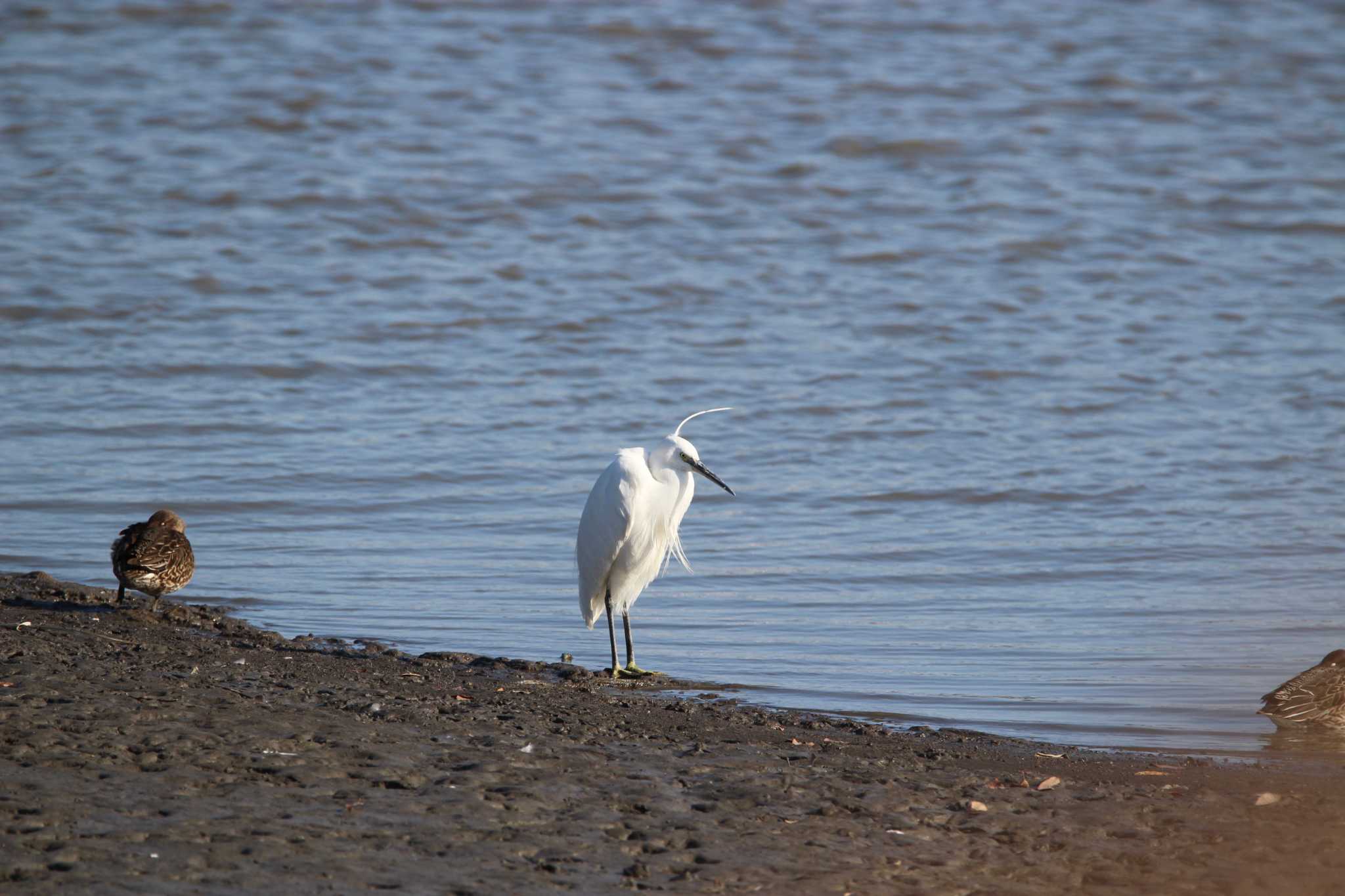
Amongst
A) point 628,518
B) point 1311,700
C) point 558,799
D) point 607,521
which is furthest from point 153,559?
point 1311,700

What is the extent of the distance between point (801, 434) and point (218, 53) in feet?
49.8

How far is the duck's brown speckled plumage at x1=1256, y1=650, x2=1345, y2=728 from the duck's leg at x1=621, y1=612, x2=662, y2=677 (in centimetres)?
274

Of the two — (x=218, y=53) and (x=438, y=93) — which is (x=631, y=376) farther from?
(x=218, y=53)

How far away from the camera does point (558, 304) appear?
1541 cm

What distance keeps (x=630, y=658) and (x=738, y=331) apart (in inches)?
309

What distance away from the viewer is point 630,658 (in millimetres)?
7098

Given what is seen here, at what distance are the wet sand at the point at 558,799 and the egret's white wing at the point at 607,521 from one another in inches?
52.8

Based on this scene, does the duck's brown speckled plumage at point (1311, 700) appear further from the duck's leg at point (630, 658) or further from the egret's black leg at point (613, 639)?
the egret's black leg at point (613, 639)

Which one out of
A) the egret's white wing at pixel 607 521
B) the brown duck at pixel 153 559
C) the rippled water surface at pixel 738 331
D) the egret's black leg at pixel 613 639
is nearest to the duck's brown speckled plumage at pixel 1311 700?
the rippled water surface at pixel 738 331

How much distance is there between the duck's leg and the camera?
6.93m

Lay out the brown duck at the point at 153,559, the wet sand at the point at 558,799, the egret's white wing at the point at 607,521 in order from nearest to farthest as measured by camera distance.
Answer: the wet sand at the point at 558,799 < the brown duck at the point at 153,559 < the egret's white wing at the point at 607,521

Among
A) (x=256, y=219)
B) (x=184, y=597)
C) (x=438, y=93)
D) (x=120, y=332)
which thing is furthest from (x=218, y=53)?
(x=184, y=597)

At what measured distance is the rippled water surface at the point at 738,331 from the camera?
321 inches

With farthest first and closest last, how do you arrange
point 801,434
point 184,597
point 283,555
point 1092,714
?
1. point 801,434
2. point 283,555
3. point 184,597
4. point 1092,714
